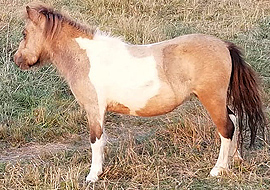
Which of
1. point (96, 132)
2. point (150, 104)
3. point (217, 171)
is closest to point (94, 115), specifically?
point (96, 132)

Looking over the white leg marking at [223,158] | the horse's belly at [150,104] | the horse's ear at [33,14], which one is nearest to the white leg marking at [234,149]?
the white leg marking at [223,158]

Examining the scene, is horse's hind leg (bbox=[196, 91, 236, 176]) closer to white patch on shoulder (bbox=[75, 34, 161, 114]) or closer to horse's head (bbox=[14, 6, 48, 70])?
white patch on shoulder (bbox=[75, 34, 161, 114])

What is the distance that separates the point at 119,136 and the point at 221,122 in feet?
4.82

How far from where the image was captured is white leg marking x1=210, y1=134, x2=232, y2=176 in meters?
4.00

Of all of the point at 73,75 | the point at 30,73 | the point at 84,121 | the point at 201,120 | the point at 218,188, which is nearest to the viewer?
the point at 218,188

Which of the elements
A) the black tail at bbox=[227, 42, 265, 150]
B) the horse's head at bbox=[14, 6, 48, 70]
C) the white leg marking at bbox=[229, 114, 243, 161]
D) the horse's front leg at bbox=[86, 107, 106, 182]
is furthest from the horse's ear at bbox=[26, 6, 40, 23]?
the white leg marking at bbox=[229, 114, 243, 161]

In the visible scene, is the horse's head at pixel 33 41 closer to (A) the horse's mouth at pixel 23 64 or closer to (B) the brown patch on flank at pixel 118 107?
(A) the horse's mouth at pixel 23 64

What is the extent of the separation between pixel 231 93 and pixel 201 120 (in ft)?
3.08

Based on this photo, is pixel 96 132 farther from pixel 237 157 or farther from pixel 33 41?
pixel 237 157

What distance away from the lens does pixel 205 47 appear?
3.88 meters

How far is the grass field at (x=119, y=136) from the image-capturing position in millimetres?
3912

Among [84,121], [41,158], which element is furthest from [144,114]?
[84,121]

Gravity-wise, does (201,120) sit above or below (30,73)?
above

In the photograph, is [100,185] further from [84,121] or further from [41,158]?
[84,121]
